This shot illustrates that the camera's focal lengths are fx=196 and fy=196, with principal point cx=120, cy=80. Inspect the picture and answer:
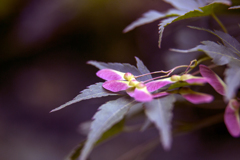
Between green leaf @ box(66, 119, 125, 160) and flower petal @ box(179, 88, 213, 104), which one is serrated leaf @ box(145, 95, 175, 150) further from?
green leaf @ box(66, 119, 125, 160)

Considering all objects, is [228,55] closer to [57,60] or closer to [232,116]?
[232,116]

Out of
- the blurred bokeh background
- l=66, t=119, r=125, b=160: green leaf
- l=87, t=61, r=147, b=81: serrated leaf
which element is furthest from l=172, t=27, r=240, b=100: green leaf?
the blurred bokeh background

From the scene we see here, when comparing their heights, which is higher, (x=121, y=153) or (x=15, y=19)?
(x=15, y=19)

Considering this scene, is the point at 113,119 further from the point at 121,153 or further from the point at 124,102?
the point at 121,153

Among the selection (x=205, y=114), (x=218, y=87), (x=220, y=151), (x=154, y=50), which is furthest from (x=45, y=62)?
(x=218, y=87)

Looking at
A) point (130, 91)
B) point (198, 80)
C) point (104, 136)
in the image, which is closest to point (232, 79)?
point (198, 80)
